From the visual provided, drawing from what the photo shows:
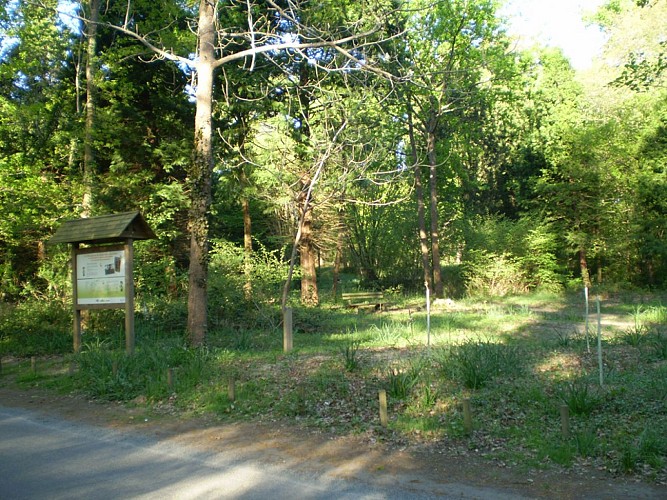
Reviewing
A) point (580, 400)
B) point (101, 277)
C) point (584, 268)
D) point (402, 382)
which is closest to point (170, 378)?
point (402, 382)

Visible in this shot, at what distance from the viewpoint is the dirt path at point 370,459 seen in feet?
17.6

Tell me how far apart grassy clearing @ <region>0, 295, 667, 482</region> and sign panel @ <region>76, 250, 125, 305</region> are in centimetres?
109

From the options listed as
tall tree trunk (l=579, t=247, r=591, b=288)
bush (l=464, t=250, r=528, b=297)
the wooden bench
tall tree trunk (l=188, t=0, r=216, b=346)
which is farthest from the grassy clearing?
tall tree trunk (l=579, t=247, r=591, b=288)

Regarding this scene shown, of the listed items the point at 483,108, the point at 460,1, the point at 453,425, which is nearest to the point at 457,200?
the point at 483,108

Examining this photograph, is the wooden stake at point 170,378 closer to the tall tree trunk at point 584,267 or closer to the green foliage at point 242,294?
the green foliage at point 242,294

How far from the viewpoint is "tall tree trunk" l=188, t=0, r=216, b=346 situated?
38.4 ft

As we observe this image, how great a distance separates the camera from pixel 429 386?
8.06 metres

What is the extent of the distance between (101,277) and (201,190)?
2.83 m

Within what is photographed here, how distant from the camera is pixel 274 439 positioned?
7188mm

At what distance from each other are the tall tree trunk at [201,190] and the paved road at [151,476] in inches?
173

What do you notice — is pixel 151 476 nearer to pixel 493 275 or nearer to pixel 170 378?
pixel 170 378

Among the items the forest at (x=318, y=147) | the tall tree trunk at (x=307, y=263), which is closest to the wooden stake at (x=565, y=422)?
the forest at (x=318, y=147)

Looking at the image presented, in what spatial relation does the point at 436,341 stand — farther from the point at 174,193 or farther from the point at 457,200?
the point at 457,200

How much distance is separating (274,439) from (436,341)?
19.5 feet
